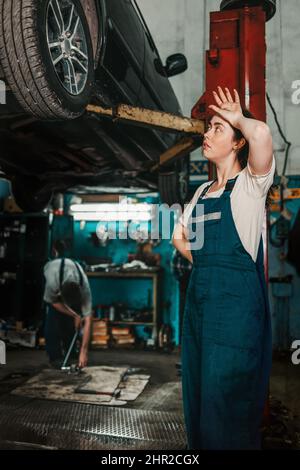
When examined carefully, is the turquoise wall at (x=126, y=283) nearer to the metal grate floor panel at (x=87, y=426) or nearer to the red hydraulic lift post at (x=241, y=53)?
the metal grate floor panel at (x=87, y=426)

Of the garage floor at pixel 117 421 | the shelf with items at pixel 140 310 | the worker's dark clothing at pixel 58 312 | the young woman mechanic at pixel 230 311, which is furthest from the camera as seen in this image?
the shelf with items at pixel 140 310

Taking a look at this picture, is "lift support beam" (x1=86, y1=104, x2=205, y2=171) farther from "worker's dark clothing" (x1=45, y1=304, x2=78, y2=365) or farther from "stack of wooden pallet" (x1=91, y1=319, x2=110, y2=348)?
"stack of wooden pallet" (x1=91, y1=319, x2=110, y2=348)

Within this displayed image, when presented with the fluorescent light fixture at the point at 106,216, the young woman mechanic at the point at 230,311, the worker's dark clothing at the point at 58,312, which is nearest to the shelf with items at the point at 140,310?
the fluorescent light fixture at the point at 106,216

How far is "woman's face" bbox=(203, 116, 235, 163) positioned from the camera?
1.55m

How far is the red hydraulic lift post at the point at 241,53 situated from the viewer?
2.01 m

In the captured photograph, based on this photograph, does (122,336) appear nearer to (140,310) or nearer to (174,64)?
(140,310)

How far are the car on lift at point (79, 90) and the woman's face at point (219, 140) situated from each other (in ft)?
2.54

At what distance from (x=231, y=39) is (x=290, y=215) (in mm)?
4056

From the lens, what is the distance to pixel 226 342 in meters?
1.37

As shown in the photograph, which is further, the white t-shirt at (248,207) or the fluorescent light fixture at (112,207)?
the fluorescent light fixture at (112,207)
